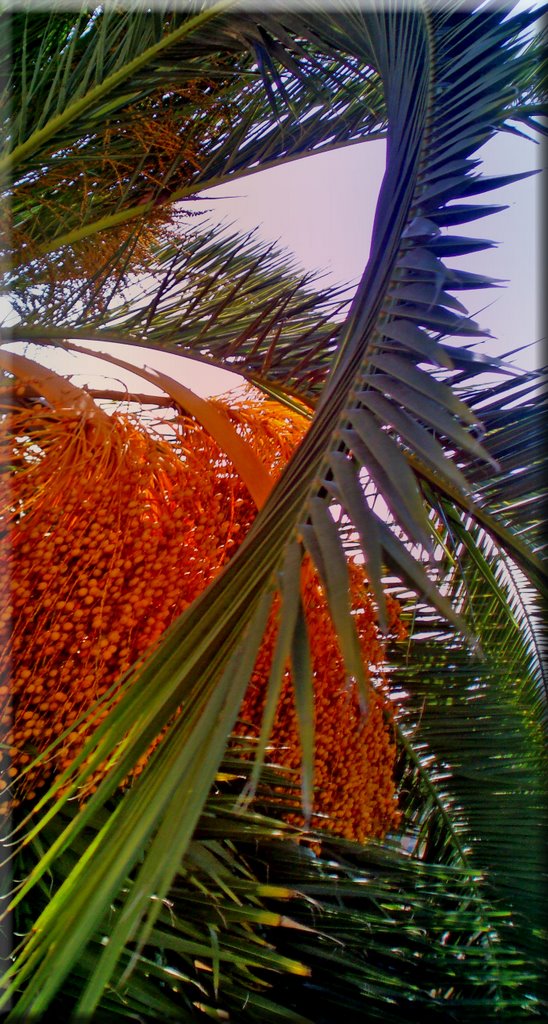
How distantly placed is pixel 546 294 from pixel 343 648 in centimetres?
100

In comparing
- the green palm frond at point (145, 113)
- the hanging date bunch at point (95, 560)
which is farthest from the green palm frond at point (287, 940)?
the green palm frond at point (145, 113)

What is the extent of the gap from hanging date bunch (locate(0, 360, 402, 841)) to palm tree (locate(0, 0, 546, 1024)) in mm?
60

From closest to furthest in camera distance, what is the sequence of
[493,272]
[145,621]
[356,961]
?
[145,621], [356,961], [493,272]

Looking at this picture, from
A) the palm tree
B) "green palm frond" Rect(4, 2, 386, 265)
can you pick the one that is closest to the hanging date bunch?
the palm tree

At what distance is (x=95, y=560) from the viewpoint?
0.92m

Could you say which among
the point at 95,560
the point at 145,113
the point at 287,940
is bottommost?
the point at 287,940

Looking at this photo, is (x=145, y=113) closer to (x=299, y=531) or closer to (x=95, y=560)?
(x=95, y=560)

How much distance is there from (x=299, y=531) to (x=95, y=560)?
416 millimetres

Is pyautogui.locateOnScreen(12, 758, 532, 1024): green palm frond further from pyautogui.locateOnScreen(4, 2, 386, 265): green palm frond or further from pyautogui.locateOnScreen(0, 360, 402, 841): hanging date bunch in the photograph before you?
pyautogui.locateOnScreen(4, 2, 386, 265): green palm frond

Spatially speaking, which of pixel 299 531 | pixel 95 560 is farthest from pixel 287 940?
pixel 299 531

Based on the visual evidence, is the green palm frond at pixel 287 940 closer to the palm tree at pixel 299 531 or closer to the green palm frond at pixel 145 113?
the palm tree at pixel 299 531

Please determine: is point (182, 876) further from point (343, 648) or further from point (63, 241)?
point (63, 241)

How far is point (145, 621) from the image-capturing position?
0.98 m

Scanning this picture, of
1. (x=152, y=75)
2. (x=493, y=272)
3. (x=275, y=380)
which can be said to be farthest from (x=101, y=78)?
(x=493, y=272)
